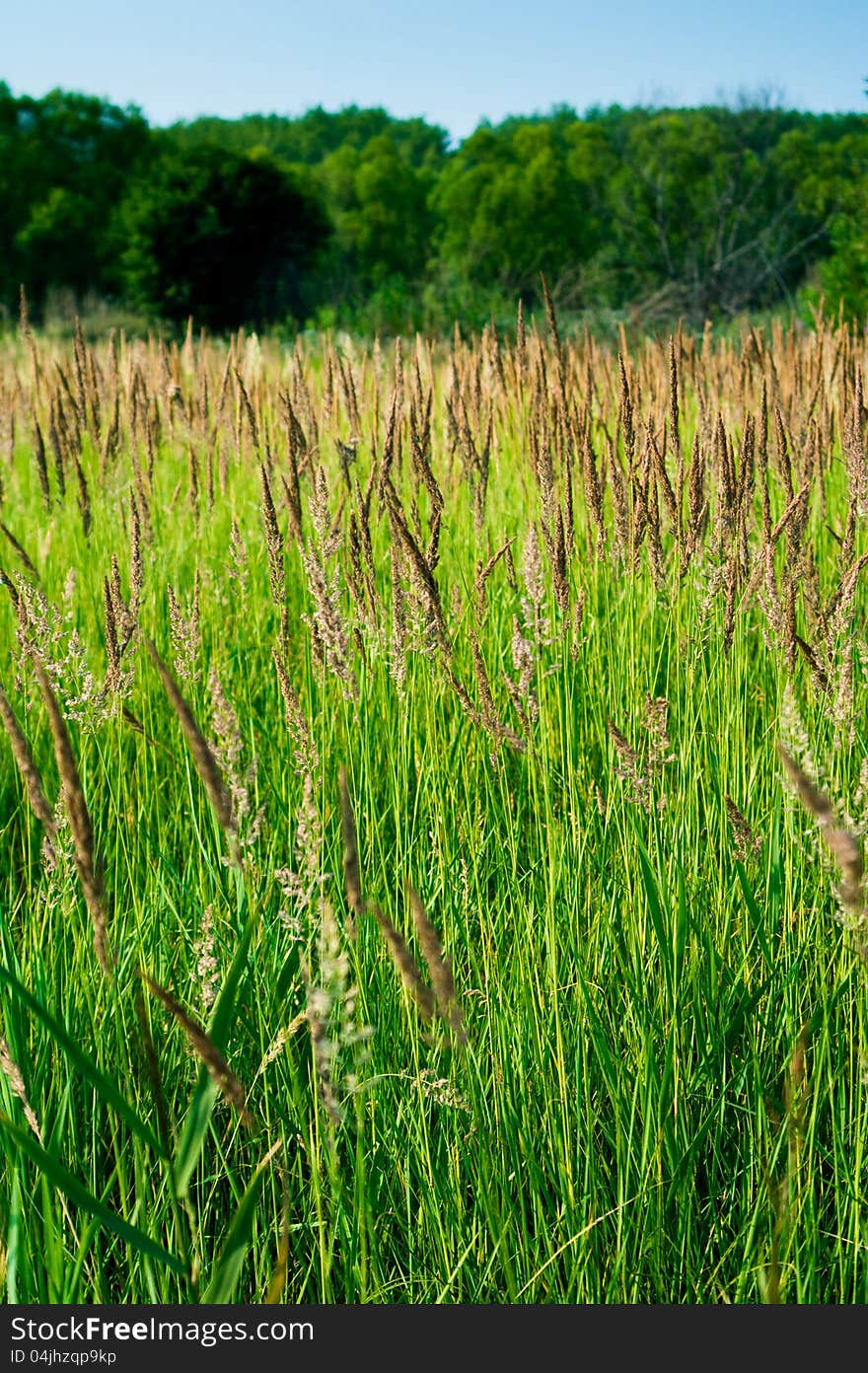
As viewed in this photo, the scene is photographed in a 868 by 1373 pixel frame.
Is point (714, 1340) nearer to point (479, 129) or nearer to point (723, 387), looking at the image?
point (723, 387)

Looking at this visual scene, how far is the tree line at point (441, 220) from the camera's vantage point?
1853 cm

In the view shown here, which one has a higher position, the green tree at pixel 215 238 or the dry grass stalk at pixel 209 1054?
the green tree at pixel 215 238

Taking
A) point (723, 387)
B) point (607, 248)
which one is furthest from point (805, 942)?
point (607, 248)

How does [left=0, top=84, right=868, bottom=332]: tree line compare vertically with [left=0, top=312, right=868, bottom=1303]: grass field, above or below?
above

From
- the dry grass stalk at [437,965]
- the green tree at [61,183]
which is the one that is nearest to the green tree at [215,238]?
the green tree at [61,183]

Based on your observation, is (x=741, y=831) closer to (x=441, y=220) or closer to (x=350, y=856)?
(x=350, y=856)

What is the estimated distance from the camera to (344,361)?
10.6 ft

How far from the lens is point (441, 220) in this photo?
73.9 meters

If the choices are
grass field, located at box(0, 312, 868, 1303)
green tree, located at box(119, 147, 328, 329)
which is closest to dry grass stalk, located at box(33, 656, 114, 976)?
grass field, located at box(0, 312, 868, 1303)

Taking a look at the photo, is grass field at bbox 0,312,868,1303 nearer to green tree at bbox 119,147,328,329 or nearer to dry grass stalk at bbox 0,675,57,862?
dry grass stalk at bbox 0,675,57,862

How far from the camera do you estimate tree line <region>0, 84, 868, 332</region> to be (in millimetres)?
18531

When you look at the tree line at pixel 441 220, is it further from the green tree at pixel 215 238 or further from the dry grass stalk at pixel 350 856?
the dry grass stalk at pixel 350 856

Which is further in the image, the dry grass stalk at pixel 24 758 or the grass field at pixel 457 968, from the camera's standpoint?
the grass field at pixel 457 968

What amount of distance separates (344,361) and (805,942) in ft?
8.04
